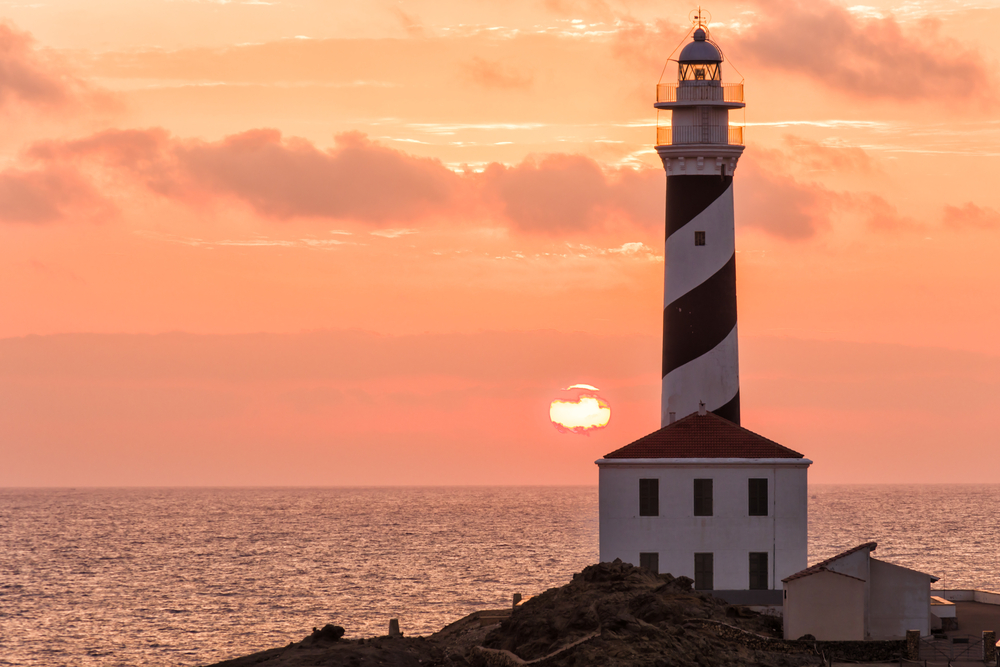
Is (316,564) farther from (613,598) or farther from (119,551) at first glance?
(613,598)

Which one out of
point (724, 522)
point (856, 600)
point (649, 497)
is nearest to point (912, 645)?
point (856, 600)

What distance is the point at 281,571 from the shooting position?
280 ft

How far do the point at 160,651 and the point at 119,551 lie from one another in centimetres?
5853

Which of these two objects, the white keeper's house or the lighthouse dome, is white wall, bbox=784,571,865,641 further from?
the lighthouse dome

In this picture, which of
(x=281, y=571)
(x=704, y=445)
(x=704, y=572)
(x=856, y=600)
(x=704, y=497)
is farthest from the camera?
(x=281, y=571)

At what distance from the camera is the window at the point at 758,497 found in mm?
35406

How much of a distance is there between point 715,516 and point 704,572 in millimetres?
1656

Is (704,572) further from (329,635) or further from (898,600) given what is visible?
(329,635)

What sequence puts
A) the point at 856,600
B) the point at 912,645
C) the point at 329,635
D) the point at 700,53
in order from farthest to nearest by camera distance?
the point at 700,53, the point at 329,635, the point at 856,600, the point at 912,645

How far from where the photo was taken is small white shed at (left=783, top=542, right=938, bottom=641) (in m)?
29.5

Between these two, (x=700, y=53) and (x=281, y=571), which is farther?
(x=281, y=571)

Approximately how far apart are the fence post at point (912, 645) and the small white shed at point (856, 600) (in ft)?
3.58

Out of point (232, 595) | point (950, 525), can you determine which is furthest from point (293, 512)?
point (232, 595)

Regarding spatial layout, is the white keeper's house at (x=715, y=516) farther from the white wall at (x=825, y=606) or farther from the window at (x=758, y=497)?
the white wall at (x=825, y=606)
